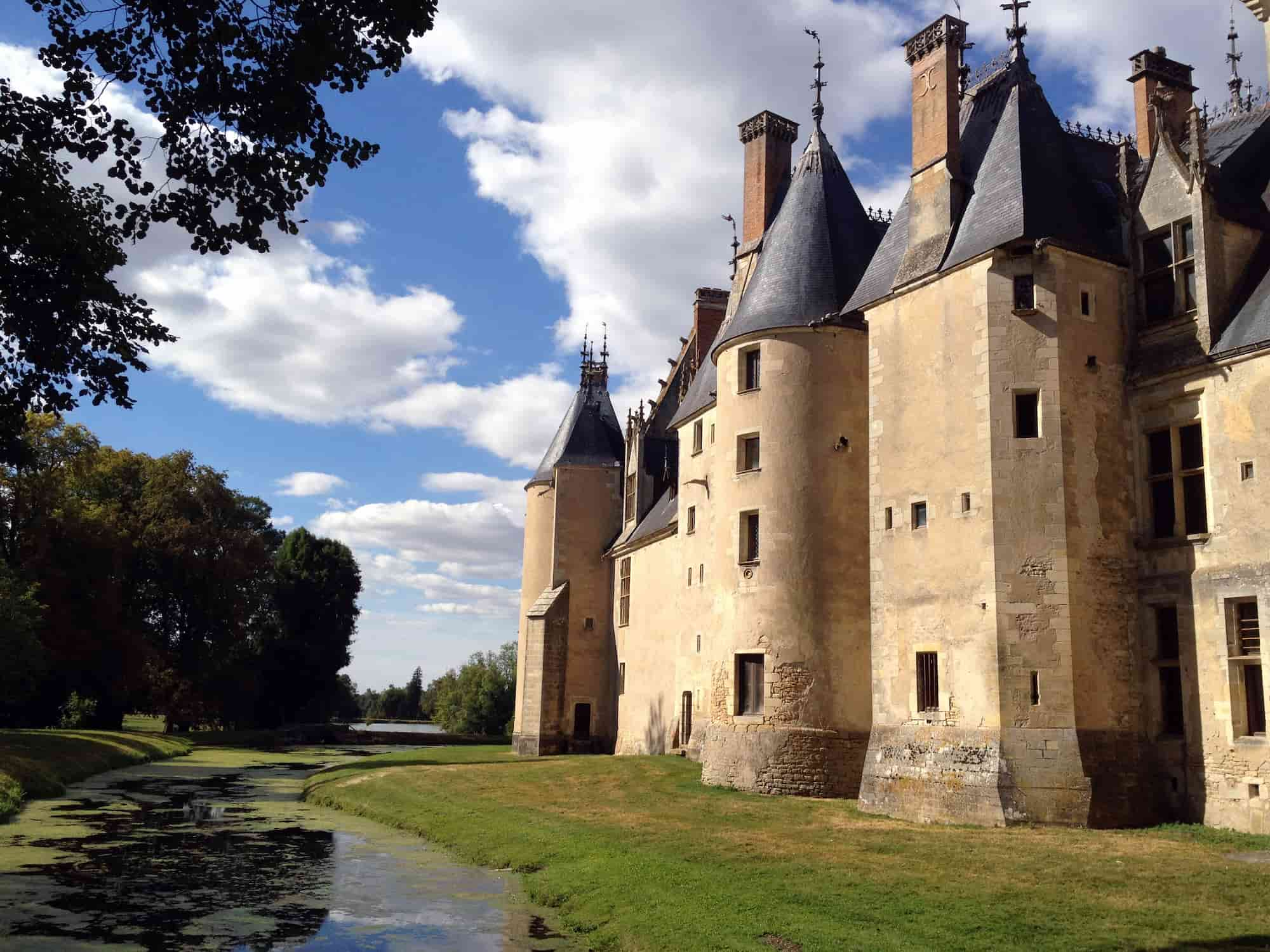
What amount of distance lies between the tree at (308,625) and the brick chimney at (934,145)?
4489 cm

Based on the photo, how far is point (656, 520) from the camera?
36500mm

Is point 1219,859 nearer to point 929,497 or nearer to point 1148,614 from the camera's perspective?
point 1148,614

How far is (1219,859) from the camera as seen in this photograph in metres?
14.4

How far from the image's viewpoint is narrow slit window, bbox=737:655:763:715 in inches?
944

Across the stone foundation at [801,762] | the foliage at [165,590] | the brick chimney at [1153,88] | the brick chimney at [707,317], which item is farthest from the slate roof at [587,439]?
the brick chimney at [1153,88]

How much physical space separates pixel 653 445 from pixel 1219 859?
A: 27762 millimetres

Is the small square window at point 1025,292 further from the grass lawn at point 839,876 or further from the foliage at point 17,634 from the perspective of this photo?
the foliage at point 17,634

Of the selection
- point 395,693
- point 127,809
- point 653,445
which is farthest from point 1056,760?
point 395,693

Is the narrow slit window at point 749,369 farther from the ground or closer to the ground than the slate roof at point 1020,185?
closer to the ground

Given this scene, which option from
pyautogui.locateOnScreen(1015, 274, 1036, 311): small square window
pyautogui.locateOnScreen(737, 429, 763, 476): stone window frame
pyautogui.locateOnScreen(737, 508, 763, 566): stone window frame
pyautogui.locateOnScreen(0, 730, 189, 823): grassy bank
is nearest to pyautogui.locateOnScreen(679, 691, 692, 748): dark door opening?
pyautogui.locateOnScreen(737, 508, 763, 566): stone window frame

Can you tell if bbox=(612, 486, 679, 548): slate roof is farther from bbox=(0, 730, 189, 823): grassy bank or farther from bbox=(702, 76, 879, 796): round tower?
bbox=(0, 730, 189, 823): grassy bank

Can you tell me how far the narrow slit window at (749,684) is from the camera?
2397cm

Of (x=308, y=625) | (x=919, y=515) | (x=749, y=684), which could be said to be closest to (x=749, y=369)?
(x=919, y=515)

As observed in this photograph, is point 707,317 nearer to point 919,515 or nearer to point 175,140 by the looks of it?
point 919,515
